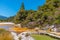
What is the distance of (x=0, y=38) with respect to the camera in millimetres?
10469

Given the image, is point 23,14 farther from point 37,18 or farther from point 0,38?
point 0,38

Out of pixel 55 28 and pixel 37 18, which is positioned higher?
pixel 37 18

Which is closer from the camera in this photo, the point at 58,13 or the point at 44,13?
the point at 58,13

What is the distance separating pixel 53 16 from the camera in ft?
83.5

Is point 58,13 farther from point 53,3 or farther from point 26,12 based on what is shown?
point 26,12

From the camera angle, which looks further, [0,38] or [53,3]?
[53,3]

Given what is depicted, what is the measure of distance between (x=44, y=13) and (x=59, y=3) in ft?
8.45

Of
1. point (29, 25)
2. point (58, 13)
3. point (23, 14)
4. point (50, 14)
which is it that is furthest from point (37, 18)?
point (23, 14)

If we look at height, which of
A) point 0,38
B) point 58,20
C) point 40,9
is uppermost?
point 40,9

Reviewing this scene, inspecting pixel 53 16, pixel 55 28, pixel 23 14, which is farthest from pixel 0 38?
pixel 23 14

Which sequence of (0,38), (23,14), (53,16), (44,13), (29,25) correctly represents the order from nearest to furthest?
(0,38), (53,16), (44,13), (29,25), (23,14)

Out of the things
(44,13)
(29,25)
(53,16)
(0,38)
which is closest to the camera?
(0,38)

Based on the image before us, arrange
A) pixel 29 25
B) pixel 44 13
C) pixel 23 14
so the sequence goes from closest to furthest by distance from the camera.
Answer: pixel 44 13, pixel 29 25, pixel 23 14

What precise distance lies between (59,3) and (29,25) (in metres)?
5.22
